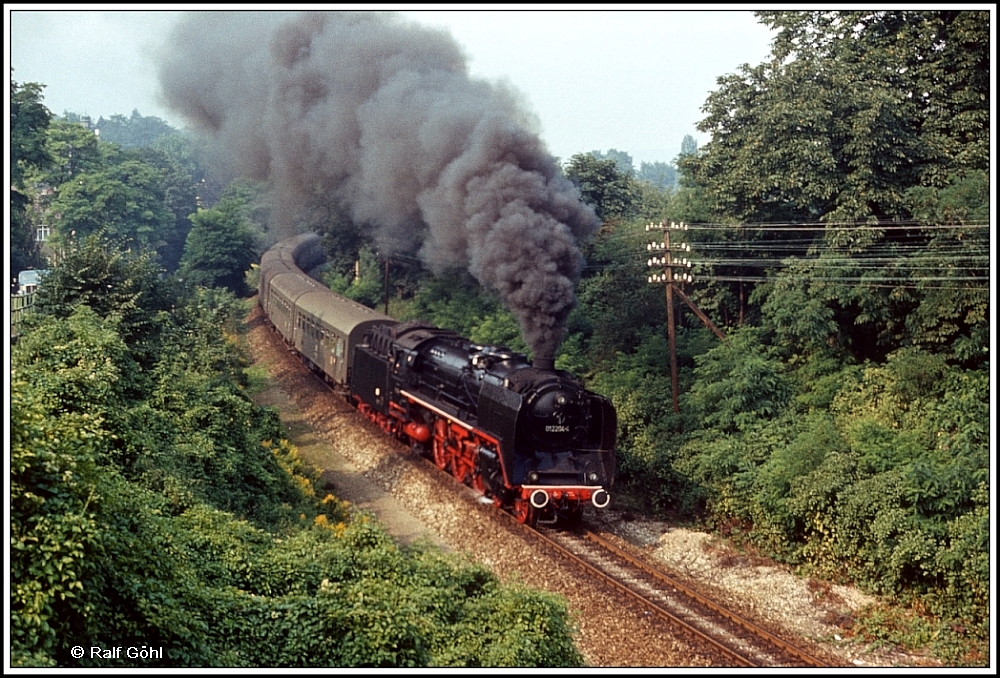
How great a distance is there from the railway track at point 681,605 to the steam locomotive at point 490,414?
0.87 m

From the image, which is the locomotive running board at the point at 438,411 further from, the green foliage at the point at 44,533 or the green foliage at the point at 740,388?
the green foliage at the point at 44,533

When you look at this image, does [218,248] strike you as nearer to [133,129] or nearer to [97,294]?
[97,294]

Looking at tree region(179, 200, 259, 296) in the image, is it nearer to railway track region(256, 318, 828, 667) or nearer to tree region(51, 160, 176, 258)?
tree region(51, 160, 176, 258)

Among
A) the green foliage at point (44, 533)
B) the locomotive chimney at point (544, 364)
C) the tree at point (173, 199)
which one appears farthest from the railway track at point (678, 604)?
the tree at point (173, 199)

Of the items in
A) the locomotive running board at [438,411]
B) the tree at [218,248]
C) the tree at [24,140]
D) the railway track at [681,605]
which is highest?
the tree at [24,140]

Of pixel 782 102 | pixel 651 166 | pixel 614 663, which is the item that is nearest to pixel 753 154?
pixel 782 102

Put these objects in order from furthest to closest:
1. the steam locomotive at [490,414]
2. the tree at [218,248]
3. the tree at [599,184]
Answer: the tree at [218,248] < the tree at [599,184] < the steam locomotive at [490,414]

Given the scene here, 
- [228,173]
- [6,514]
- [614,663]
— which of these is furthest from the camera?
[228,173]

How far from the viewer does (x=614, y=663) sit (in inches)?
456

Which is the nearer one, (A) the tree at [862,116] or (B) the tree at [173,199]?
(A) the tree at [862,116]

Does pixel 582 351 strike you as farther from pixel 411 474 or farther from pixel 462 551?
pixel 462 551

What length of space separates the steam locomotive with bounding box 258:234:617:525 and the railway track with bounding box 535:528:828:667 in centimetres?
87

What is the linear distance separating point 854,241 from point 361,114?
13.5m

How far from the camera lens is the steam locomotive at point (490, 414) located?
15.8 metres
